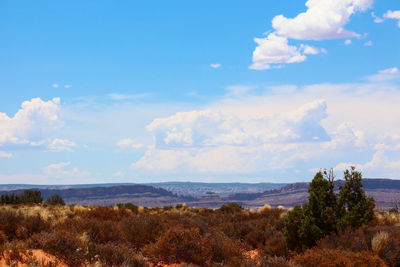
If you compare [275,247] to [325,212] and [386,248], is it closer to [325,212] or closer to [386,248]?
[325,212]

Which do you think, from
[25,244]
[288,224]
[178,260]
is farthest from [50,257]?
[288,224]

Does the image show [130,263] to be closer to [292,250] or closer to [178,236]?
[178,236]

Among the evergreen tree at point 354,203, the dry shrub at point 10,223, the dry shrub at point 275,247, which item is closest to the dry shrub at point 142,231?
the dry shrub at point 10,223

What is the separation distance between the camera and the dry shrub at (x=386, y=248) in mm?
11016

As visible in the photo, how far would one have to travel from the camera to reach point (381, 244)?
A: 37.1 feet

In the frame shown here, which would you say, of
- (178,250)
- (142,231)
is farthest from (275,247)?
(142,231)

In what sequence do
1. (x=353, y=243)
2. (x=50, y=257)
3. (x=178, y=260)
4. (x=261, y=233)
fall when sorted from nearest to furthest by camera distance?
(x=50, y=257) < (x=178, y=260) < (x=353, y=243) < (x=261, y=233)

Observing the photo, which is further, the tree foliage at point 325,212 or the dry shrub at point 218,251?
the tree foliage at point 325,212

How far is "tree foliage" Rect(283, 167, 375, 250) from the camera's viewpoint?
13.6 m

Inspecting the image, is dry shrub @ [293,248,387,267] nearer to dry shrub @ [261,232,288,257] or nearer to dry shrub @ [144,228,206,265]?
dry shrub @ [144,228,206,265]

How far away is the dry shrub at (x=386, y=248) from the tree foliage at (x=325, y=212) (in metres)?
2.20

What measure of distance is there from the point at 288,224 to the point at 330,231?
4.76 ft

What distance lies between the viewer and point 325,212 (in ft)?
44.9

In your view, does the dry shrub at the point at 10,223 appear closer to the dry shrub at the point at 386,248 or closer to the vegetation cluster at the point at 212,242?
the vegetation cluster at the point at 212,242
